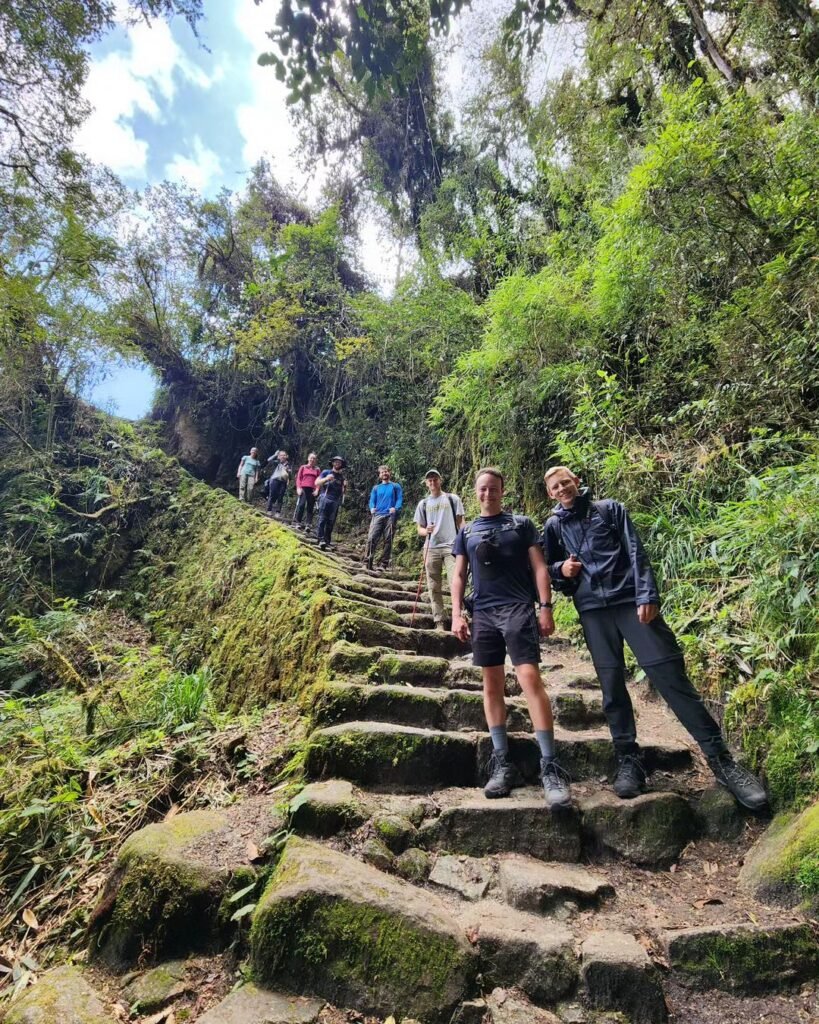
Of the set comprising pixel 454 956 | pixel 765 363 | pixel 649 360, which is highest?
pixel 649 360

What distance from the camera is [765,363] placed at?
4777 millimetres

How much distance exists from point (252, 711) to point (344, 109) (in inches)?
708

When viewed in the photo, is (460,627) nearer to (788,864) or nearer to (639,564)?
(639,564)

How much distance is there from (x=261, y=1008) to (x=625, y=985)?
1.33 metres

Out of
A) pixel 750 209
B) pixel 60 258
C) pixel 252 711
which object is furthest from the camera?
pixel 60 258

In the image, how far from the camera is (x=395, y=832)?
2.66 metres

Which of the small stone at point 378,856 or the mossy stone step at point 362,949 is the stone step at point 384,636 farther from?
the mossy stone step at point 362,949

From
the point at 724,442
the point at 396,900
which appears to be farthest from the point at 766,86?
the point at 396,900

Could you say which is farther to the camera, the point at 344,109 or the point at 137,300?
the point at 344,109

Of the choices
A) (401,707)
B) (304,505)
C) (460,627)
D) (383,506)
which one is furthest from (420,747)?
(304,505)

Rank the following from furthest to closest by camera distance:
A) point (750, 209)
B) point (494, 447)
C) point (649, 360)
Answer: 1. point (494, 447)
2. point (649, 360)
3. point (750, 209)

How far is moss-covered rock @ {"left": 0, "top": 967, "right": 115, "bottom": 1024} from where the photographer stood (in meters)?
1.92

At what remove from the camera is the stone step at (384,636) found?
14.6ft

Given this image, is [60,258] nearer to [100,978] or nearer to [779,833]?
[100,978]
